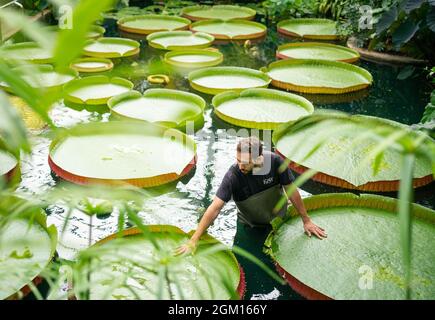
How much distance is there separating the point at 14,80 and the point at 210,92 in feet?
16.8

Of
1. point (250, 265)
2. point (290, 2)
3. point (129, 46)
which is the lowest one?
point (250, 265)

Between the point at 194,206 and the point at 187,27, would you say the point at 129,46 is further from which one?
the point at 194,206

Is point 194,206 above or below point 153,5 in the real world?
below

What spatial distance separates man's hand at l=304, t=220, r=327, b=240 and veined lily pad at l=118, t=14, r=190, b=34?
582 cm

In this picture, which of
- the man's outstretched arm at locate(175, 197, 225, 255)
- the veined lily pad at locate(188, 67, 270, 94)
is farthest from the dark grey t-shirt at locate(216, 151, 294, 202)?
the veined lily pad at locate(188, 67, 270, 94)

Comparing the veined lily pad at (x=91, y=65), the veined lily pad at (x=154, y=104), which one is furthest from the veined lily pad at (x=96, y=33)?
the veined lily pad at (x=154, y=104)

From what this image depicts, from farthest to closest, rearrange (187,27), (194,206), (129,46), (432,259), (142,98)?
1. (187,27)
2. (129,46)
3. (142,98)
4. (194,206)
5. (432,259)

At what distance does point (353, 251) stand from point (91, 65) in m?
4.62

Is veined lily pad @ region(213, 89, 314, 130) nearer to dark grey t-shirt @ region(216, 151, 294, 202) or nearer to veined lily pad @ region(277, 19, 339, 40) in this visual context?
dark grey t-shirt @ region(216, 151, 294, 202)

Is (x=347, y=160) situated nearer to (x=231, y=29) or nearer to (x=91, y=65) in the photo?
(x=91, y=65)

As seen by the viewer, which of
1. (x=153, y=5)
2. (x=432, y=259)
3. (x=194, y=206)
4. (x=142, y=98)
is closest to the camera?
(x=432, y=259)

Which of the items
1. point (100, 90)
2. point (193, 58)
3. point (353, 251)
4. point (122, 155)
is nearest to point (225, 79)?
point (193, 58)

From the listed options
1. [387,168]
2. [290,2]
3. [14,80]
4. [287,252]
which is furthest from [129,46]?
[14,80]

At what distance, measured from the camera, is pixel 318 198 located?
3.53 metres
